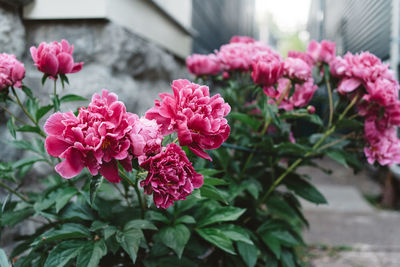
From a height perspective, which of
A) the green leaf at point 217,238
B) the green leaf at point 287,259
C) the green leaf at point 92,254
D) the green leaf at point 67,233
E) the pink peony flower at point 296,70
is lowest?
the green leaf at point 287,259

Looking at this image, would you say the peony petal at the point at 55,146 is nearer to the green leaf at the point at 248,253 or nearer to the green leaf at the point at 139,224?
the green leaf at the point at 139,224

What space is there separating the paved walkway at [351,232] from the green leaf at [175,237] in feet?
4.34

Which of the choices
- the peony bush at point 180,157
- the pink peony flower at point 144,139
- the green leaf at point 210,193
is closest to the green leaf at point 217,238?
the peony bush at point 180,157

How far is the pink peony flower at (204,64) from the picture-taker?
1429mm

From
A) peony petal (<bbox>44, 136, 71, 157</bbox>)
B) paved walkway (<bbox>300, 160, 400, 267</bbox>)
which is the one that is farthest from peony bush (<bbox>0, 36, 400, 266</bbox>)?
paved walkway (<bbox>300, 160, 400, 267</bbox>)

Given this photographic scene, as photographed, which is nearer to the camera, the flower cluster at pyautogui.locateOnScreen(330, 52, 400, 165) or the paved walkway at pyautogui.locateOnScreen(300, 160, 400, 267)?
the flower cluster at pyautogui.locateOnScreen(330, 52, 400, 165)

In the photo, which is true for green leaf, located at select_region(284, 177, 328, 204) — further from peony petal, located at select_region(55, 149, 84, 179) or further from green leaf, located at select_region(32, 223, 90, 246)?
peony petal, located at select_region(55, 149, 84, 179)

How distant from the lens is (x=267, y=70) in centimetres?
102

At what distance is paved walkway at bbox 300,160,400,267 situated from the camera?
201 cm

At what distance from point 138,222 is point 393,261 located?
5.57 feet

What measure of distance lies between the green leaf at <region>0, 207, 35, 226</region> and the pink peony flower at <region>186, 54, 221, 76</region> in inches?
31.3

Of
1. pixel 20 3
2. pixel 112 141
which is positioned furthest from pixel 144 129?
pixel 20 3

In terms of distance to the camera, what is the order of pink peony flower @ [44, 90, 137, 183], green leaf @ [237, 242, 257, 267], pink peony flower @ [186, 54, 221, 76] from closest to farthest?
pink peony flower @ [44, 90, 137, 183]
green leaf @ [237, 242, 257, 267]
pink peony flower @ [186, 54, 221, 76]

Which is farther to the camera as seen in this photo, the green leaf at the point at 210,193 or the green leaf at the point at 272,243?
the green leaf at the point at 272,243
